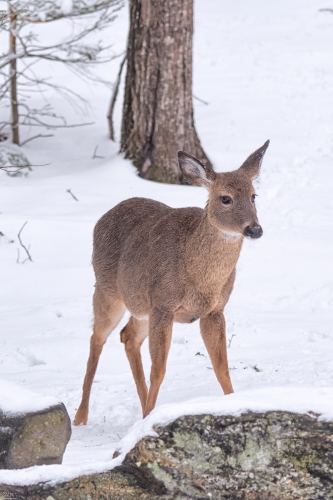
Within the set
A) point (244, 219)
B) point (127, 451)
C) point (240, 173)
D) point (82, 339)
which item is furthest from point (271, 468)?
point (82, 339)

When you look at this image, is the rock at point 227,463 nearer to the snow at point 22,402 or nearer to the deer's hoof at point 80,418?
the snow at point 22,402

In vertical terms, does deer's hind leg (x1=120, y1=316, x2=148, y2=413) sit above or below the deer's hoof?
above

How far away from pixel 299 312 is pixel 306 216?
2.52 metres

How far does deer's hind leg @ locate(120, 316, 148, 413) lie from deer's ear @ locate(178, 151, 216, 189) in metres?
1.31

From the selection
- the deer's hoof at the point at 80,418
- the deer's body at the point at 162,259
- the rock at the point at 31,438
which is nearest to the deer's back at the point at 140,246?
the deer's body at the point at 162,259

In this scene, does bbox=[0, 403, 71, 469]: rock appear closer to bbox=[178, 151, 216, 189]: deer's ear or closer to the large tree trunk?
bbox=[178, 151, 216, 189]: deer's ear

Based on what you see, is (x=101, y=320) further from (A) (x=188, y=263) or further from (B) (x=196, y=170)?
(B) (x=196, y=170)

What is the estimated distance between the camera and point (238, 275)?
905 centimetres

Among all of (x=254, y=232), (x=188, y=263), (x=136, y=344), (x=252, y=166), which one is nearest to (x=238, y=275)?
(x=136, y=344)

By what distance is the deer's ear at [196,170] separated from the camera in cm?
566

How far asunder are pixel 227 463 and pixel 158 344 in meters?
2.28

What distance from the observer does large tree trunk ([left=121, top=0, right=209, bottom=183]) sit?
10.7 meters

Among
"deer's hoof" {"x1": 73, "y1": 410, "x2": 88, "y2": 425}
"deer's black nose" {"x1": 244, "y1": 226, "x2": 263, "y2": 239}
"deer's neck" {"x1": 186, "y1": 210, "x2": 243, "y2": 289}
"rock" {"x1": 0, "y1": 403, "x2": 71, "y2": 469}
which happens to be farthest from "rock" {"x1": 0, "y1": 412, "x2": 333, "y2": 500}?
"deer's hoof" {"x1": 73, "y1": 410, "x2": 88, "y2": 425}

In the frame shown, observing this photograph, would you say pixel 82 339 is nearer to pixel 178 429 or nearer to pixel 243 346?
pixel 243 346
